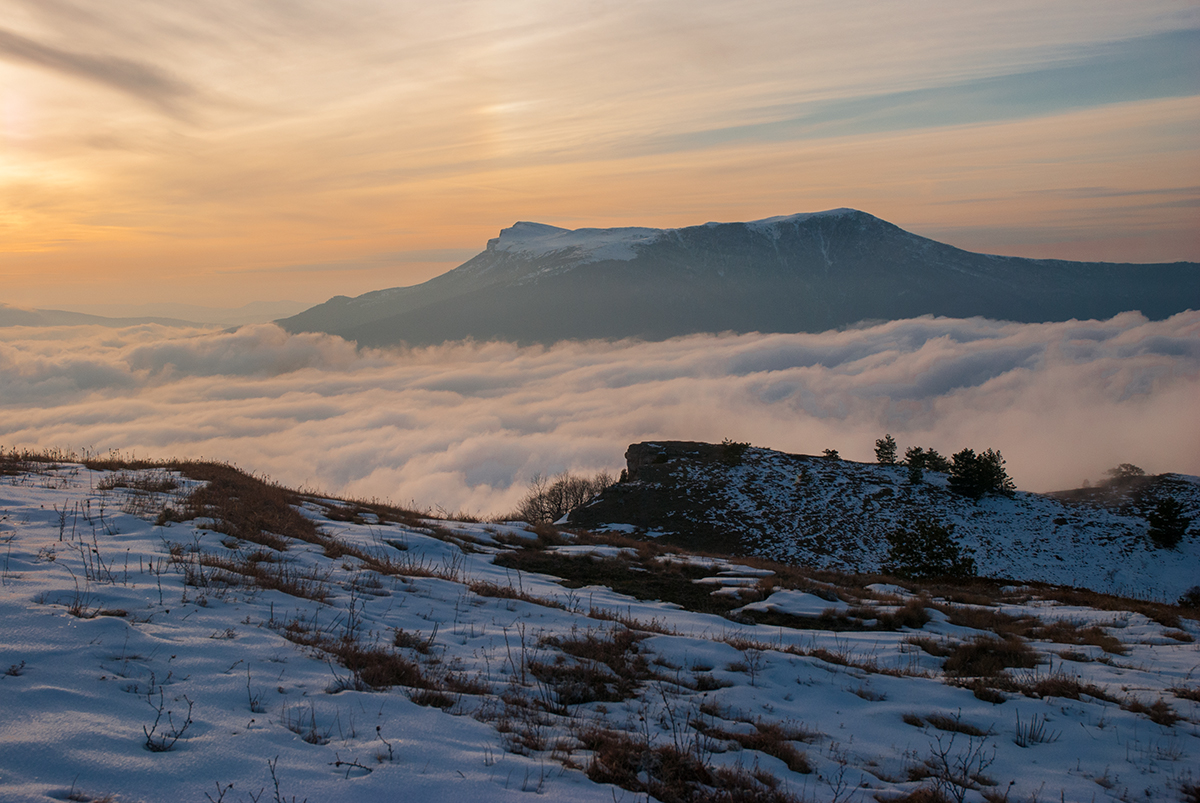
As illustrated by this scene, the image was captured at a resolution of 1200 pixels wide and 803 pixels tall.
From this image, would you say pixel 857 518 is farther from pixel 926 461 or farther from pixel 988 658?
pixel 988 658

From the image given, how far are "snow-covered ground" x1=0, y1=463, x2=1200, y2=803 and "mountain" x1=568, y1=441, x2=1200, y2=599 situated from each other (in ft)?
103

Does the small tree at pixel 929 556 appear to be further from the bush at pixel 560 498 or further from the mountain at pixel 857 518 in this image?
the bush at pixel 560 498

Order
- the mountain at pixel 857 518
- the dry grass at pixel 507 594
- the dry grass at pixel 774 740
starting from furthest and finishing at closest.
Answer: the mountain at pixel 857 518
the dry grass at pixel 507 594
the dry grass at pixel 774 740

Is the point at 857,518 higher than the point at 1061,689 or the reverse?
the reverse

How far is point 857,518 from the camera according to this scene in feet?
143

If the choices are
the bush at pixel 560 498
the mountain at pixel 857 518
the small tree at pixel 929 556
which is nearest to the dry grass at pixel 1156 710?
the small tree at pixel 929 556

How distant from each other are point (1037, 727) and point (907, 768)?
2.00 m

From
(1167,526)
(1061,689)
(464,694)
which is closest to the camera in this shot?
(464,694)

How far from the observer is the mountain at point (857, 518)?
127 feet

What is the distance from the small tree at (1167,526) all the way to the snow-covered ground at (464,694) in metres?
42.5

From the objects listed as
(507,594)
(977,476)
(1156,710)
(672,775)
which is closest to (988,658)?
(1156,710)

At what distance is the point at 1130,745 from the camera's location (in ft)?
18.8

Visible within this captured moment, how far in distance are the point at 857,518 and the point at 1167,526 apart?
20.2 metres

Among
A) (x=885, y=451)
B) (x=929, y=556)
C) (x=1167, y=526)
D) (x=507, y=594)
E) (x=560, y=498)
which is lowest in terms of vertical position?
(x=560, y=498)
